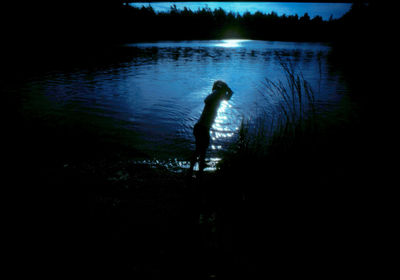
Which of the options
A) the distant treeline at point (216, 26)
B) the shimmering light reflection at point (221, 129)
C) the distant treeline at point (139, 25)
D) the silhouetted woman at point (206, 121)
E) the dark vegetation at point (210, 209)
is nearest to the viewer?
the dark vegetation at point (210, 209)

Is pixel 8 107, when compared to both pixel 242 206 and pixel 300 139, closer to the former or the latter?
pixel 242 206

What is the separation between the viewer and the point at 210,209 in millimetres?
3098

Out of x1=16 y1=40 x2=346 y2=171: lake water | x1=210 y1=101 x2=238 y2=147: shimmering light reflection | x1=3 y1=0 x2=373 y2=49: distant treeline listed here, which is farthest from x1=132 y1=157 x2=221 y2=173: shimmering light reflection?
x1=3 y1=0 x2=373 y2=49: distant treeline

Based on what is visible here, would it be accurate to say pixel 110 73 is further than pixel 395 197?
Yes

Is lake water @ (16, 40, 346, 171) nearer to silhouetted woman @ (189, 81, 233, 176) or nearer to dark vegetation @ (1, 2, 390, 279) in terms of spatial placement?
silhouetted woman @ (189, 81, 233, 176)

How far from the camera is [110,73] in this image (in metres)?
14.4

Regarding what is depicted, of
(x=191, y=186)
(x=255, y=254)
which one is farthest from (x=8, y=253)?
(x=255, y=254)

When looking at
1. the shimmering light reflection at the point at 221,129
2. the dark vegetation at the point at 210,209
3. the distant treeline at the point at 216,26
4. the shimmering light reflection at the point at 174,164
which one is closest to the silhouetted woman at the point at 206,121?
the shimmering light reflection at the point at 174,164

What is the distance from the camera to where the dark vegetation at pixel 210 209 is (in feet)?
7.11

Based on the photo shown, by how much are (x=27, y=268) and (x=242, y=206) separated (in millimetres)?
2880

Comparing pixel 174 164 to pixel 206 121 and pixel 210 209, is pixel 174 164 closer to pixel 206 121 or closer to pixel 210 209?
pixel 206 121

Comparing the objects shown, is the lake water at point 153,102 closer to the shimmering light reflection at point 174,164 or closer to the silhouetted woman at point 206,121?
the shimmering light reflection at point 174,164

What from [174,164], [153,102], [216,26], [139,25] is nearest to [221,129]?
[174,164]

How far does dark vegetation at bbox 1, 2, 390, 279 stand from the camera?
217 cm
